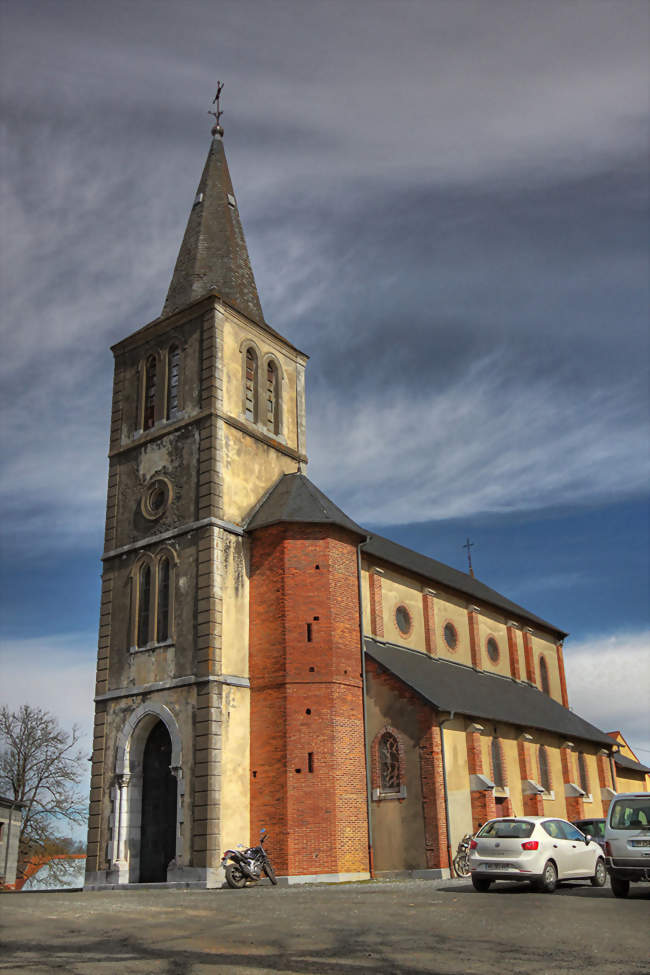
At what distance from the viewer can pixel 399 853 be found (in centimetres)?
2345

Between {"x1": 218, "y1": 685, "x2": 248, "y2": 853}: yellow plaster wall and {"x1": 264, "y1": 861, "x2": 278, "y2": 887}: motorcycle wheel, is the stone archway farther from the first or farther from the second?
{"x1": 264, "y1": 861, "x2": 278, "y2": 887}: motorcycle wheel

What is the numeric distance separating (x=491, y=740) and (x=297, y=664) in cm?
760

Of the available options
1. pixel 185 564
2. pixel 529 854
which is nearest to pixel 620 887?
pixel 529 854

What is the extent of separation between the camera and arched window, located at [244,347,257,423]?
94.6ft

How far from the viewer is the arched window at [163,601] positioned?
25609 millimetres

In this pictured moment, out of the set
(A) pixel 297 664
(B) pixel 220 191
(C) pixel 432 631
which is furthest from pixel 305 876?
(B) pixel 220 191

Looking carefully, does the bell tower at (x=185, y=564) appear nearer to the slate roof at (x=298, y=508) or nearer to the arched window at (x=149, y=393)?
the arched window at (x=149, y=393)

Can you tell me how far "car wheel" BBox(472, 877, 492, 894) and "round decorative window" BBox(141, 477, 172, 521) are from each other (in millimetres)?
14561

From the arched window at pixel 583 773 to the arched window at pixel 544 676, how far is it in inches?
Result: 245

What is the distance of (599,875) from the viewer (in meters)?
18.4

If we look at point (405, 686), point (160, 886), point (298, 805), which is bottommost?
point (160, 886)

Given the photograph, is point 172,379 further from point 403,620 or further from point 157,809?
point 157,809

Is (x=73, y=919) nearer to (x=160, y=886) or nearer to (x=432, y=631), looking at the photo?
(x=160, y=886)

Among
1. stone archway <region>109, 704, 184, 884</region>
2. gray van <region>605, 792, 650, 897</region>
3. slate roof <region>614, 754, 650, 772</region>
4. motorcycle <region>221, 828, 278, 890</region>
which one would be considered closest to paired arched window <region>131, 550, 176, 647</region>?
stone archway <region>109, 704, 184, 884</region>
